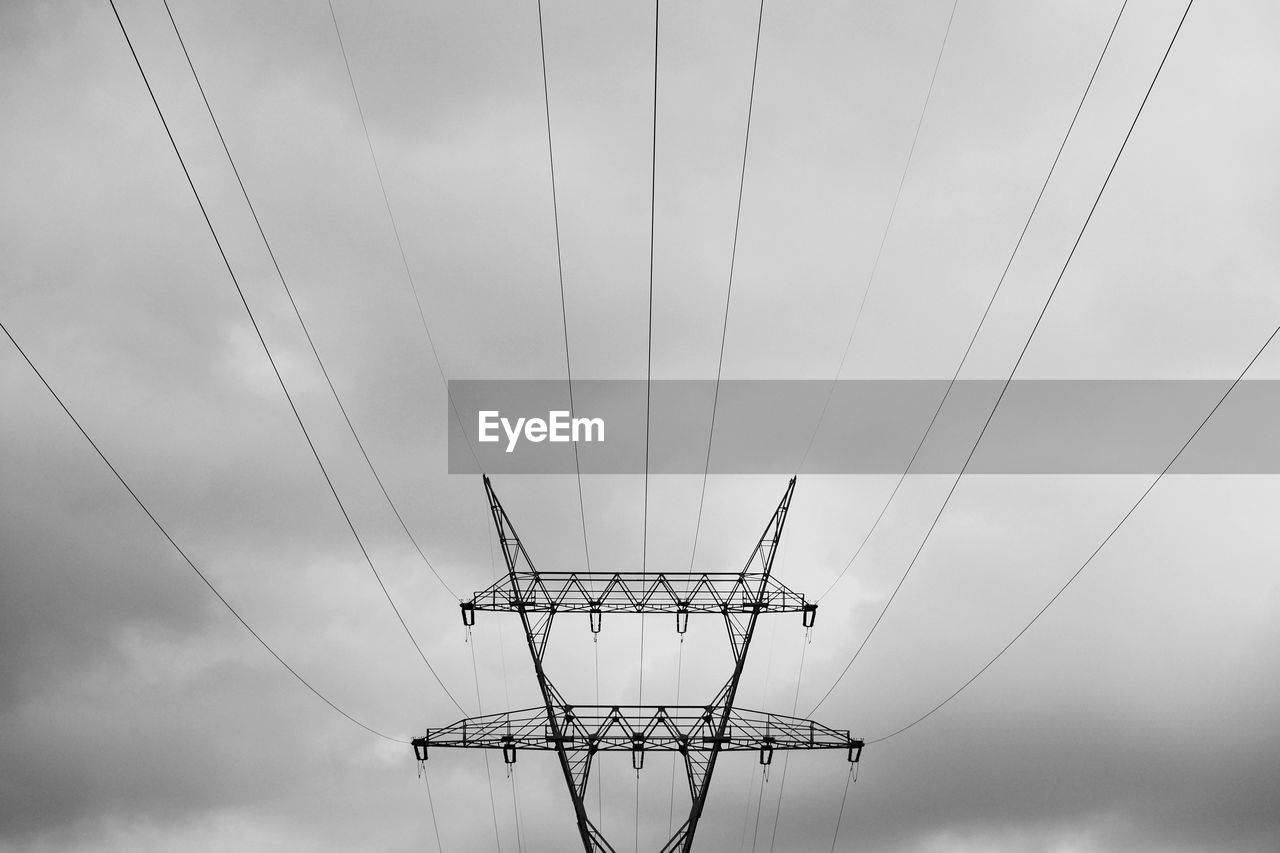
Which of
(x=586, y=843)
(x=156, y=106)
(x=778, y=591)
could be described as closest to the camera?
(x=156, y=106)

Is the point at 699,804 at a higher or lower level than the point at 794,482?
lower

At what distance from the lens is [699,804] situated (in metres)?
29.2

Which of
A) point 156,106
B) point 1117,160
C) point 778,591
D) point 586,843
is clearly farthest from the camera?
point 778,591

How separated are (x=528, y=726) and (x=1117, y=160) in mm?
20221

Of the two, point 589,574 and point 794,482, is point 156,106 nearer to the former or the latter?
point 589,574

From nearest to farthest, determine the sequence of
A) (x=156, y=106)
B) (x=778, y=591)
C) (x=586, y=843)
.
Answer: (x=156, y=106)
(x=586, y=843)
(x=778, y=591)

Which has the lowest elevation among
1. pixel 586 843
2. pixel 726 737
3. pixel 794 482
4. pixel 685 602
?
pixel 586 843

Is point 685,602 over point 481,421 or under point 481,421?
under

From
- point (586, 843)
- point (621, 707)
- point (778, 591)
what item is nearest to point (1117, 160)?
point (778, 591)

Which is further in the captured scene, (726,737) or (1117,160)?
(726,737)

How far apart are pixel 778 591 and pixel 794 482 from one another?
3.55 m

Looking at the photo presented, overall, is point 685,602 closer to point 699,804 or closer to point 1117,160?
point 699,804

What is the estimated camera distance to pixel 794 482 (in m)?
32.5

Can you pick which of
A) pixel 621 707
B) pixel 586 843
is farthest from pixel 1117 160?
pixel 586 843
